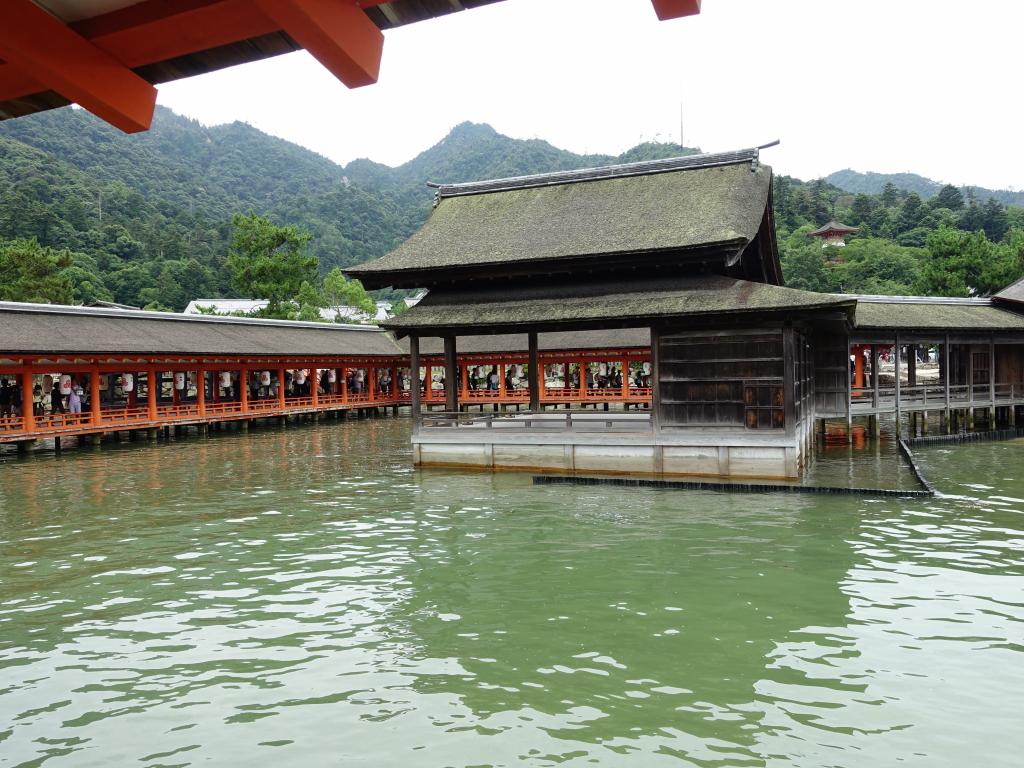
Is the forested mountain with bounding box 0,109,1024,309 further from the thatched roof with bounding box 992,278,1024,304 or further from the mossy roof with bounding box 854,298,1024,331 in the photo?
the mossy roof with bounding box 854,298,1024,331

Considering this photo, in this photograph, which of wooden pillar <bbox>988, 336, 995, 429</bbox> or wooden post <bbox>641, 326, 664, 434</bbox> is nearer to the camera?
wooden post <bbox>641, 326, 664, 434</bbox>

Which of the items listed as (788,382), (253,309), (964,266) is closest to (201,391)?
(788,382)

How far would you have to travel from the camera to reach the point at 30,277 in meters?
55.3

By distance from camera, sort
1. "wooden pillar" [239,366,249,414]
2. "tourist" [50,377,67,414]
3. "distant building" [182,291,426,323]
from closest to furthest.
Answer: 1. "tourist" [50,377,67,414]
2. "wooden pillar" [239,366,249,414]
3. "distant building" [182,291,426,323]

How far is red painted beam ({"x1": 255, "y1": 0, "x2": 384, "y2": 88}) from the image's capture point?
10.2 feet

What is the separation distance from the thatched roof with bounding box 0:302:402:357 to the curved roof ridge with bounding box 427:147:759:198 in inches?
508

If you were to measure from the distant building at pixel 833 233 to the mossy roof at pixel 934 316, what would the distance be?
65586 mm

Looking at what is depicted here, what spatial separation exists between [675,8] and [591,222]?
1959 centimetres

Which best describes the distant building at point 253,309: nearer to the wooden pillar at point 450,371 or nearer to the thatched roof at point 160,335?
the thatched roof at point 160,335

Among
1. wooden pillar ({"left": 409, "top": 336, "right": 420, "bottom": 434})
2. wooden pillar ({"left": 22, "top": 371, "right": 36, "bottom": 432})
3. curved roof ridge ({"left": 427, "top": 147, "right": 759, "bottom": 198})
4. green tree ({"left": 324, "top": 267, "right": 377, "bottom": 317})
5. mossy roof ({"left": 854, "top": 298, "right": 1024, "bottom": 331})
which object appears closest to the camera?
wooden pillar ({"left": 409, "top": 336, "right": 420, "bottom": 434})

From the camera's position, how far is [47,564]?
12.8 meters

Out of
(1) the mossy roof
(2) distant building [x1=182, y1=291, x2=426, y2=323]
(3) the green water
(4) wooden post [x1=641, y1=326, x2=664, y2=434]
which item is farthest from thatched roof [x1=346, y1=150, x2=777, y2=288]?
(2) distant building [x1=182, y1=291, x2=426, y2=323]

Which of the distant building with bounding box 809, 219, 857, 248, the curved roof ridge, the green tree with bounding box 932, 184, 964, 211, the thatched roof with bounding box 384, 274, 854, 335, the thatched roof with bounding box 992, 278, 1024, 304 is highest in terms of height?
the green tree with bounding box 932, 184, 964, 211

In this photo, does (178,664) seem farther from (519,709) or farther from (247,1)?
(247,1)
